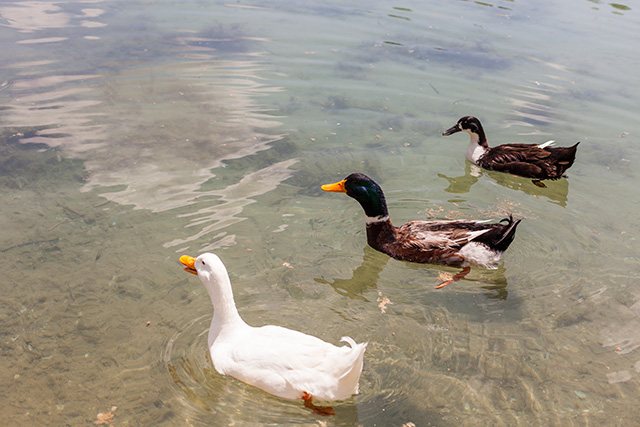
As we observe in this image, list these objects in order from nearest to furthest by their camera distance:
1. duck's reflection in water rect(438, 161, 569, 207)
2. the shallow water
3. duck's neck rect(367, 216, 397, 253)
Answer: the shallow water → duck's neck rect(367, 216, 397, 253) → duck's reflection in water rect(438, 161, 569, 207)

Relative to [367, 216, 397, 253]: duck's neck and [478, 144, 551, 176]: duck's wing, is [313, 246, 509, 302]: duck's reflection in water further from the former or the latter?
[478, 144, 551, 176]: duck's wing

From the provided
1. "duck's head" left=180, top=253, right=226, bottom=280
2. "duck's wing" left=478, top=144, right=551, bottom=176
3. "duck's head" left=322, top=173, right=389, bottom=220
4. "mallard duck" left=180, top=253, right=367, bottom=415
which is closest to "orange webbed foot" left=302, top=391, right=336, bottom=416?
"mallard duck" left=180, top=253, right=367, bottom=415

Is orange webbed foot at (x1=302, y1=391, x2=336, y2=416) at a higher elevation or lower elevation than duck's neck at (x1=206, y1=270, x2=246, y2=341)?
lower

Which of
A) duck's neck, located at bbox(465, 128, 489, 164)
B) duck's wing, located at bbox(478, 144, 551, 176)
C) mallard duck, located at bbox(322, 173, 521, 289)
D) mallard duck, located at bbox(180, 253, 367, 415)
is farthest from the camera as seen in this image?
duck's neck, located at bbox(465, 128, 489, 164)

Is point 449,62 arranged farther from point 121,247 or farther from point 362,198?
point 121,247

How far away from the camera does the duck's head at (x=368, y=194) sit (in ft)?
22.0

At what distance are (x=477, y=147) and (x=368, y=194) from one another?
9.65 feet

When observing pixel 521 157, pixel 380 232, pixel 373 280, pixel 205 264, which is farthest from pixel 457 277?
pixel 521 157

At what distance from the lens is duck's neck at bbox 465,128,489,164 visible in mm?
8758

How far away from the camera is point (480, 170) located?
870 cm

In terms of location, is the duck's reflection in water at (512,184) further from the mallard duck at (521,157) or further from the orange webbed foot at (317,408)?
the orange webbed foot at (317,408)

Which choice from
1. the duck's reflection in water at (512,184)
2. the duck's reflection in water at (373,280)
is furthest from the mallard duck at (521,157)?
the duck's reflection in water at (373,280)

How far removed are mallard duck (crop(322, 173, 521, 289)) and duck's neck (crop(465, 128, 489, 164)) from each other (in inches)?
97.6

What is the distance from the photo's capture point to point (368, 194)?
6.76 metres
